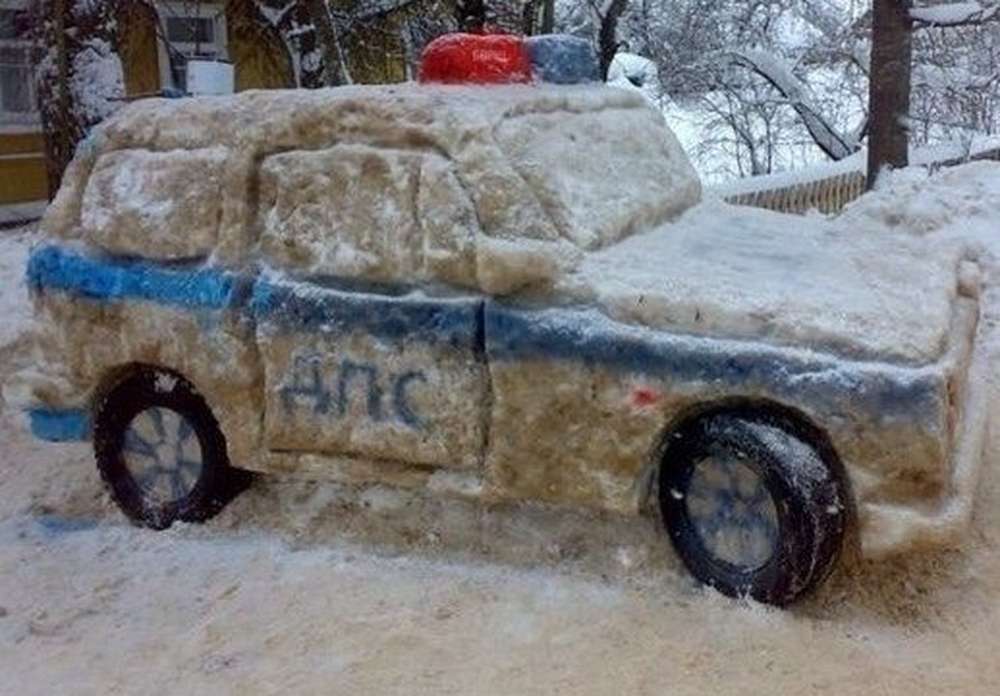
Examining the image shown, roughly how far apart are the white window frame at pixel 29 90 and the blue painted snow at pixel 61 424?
33.6 feet

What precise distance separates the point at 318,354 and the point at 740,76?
68.7 feet

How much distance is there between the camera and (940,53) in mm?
19328

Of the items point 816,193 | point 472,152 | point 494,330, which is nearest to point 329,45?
point 816,193

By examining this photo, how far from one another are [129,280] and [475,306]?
1618 millimetres

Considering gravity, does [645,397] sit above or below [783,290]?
below

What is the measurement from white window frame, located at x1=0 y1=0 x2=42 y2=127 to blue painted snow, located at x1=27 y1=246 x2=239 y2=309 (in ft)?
33.5

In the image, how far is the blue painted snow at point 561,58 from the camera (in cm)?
548

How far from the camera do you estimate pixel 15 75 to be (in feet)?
50.4

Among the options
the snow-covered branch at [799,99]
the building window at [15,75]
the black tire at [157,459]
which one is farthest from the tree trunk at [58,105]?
the snow-covered branch at [799,99]

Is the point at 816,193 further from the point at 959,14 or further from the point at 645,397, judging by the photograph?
the point at 645,397

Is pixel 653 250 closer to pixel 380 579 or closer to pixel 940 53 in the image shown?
pixel 380 579

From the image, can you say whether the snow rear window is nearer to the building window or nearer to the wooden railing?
the wooden railing

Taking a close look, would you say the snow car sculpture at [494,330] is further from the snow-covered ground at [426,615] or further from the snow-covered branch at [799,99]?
the snow-covered branch at [799,99]

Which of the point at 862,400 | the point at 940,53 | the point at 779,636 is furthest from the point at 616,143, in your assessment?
the point at 940,53
